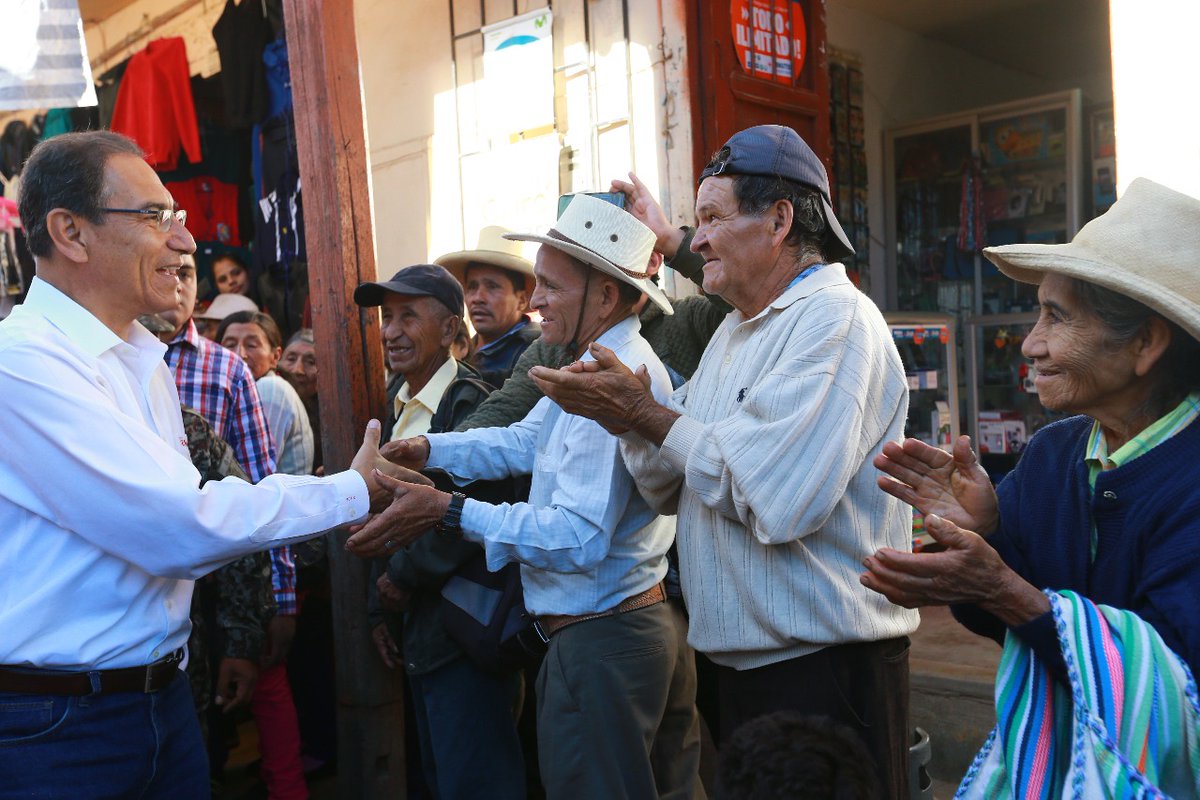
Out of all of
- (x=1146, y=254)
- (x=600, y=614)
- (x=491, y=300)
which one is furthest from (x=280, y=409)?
(x=1146, y=254)

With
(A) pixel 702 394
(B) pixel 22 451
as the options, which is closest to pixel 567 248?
(A) pixel 702 394

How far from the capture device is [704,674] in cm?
329

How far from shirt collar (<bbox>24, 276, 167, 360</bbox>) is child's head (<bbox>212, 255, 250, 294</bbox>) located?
464 cm

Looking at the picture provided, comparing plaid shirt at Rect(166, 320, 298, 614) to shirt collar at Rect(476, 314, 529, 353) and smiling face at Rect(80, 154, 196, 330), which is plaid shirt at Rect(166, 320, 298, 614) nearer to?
shirt collar at Rect(476, 314, 529, 353)

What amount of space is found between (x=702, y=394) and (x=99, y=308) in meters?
1.41

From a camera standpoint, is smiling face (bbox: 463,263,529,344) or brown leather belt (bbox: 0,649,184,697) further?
smiling face (bbox: 463,263,529,344)

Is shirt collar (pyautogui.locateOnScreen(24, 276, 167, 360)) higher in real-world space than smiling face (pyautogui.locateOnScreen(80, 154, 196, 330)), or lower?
lower

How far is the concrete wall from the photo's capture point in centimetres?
714

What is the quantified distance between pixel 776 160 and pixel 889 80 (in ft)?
18.6

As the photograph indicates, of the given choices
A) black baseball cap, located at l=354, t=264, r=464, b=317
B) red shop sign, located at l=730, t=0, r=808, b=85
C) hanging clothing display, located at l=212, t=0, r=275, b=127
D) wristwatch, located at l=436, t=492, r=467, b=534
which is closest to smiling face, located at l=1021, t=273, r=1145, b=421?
wristwatch, located at l=436, t=492, r=467, b=534

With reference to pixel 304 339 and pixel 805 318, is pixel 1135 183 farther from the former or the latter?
pixel 304 339

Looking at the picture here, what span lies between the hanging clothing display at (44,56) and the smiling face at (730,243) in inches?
117

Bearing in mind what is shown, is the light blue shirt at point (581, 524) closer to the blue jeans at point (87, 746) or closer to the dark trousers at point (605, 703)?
the dark trousers at point (605, 703)

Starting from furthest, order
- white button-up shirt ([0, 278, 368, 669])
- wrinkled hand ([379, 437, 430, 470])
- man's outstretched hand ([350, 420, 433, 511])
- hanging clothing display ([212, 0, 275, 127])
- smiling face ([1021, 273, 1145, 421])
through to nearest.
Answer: hanging clothing display ([212, 0, 275, 127]) < wrinkled hand ([379, 437, 430, 470]) < man's outstretched hand ([350, 420, 433, 511]) < white button-up shirt ([0, 278, 368, 669]) < smiling face ([1021, 273, 1145, 421])
